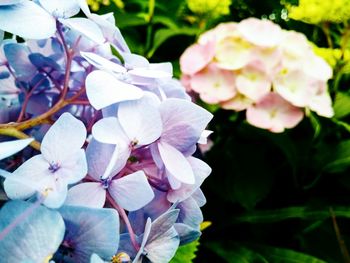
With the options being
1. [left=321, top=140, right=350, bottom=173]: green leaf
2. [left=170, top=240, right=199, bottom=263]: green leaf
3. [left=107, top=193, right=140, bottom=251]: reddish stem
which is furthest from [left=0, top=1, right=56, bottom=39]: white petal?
[left=321, top=140, right=350, bottom=173]: green leaf

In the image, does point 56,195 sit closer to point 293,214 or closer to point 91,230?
point 91,230

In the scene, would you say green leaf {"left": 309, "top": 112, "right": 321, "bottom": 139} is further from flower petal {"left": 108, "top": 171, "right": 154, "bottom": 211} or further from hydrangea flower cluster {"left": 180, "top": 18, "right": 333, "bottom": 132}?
flower petal {"left": 108, "top": 171, "right": 154, "bottom": 211}

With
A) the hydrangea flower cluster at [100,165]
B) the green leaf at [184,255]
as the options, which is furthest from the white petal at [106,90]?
the green leaf at [184,255]

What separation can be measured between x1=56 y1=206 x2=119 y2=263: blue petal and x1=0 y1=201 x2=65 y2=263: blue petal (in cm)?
2

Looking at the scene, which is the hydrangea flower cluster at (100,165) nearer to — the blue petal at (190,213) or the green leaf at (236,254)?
the blue petal at (190,213)

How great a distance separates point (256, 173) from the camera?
80cm

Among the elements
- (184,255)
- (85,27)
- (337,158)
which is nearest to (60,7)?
(85,27)

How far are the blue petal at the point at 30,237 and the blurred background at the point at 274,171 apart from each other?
503 millimetres

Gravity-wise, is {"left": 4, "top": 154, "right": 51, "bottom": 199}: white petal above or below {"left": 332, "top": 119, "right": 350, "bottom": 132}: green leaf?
above

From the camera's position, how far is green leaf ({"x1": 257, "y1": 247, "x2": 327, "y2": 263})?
676 mm

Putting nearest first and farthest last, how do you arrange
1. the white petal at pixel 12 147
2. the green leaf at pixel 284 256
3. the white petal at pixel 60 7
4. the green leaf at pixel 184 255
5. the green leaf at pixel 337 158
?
the white petal at pixel 12 147 < the white petal at pixel 60 7 < the green leaf at pixel 184 255 < the green leaf at pixel 284 256 < the green leaf at pixel 337 158

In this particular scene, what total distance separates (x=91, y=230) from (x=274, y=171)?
611 mm

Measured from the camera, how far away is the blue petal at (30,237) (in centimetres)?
23

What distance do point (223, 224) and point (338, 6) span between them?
36 centimetres
